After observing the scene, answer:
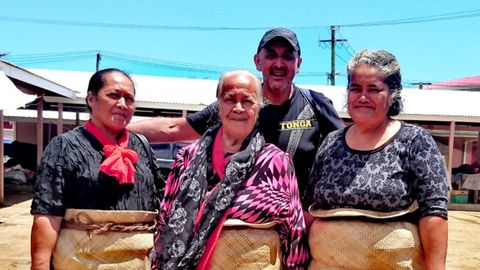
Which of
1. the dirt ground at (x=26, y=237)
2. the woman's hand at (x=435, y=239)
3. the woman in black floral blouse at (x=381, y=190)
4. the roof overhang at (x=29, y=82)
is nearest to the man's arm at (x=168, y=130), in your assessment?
the woman in black floral blouse at (x=381, y=190)

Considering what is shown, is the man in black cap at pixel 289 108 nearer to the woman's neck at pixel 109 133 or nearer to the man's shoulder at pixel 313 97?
the man's shoulder at pixel 313 97

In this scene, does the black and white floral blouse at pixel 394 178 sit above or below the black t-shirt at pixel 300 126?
below

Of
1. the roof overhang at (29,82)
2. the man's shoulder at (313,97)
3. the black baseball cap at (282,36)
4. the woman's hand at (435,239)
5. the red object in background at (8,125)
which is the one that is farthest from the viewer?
the red object in background at (8,125)

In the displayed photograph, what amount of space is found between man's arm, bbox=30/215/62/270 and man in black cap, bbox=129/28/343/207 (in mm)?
731

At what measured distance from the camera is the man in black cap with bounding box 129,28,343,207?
7.68 feet

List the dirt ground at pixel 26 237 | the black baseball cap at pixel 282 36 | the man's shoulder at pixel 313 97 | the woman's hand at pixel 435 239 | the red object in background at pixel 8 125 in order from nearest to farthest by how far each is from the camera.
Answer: the woman's hand at pixel 435 239, the black baseball cap at pixel 282 36, the man's shoulder at pixel 313 97, the dirt ground at pixel 26 237, the red object in background at pixel 8 125

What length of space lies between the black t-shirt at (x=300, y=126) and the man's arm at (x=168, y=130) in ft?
1.54

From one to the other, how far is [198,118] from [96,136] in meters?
0.69

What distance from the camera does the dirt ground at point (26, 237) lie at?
5703 mm

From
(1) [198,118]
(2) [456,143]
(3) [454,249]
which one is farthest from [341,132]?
(2) [456,143]

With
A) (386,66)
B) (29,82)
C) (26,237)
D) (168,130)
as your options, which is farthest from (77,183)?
(29,82)

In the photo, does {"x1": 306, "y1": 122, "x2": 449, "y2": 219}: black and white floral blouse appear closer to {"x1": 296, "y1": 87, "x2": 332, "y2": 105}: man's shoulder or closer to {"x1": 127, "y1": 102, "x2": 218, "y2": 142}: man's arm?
{"x1": 296, "y1": 87, "x2": 332, "y2": 105}: man's shoulder

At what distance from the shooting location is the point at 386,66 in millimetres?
1887

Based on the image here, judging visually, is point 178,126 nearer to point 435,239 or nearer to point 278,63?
point 278,63
